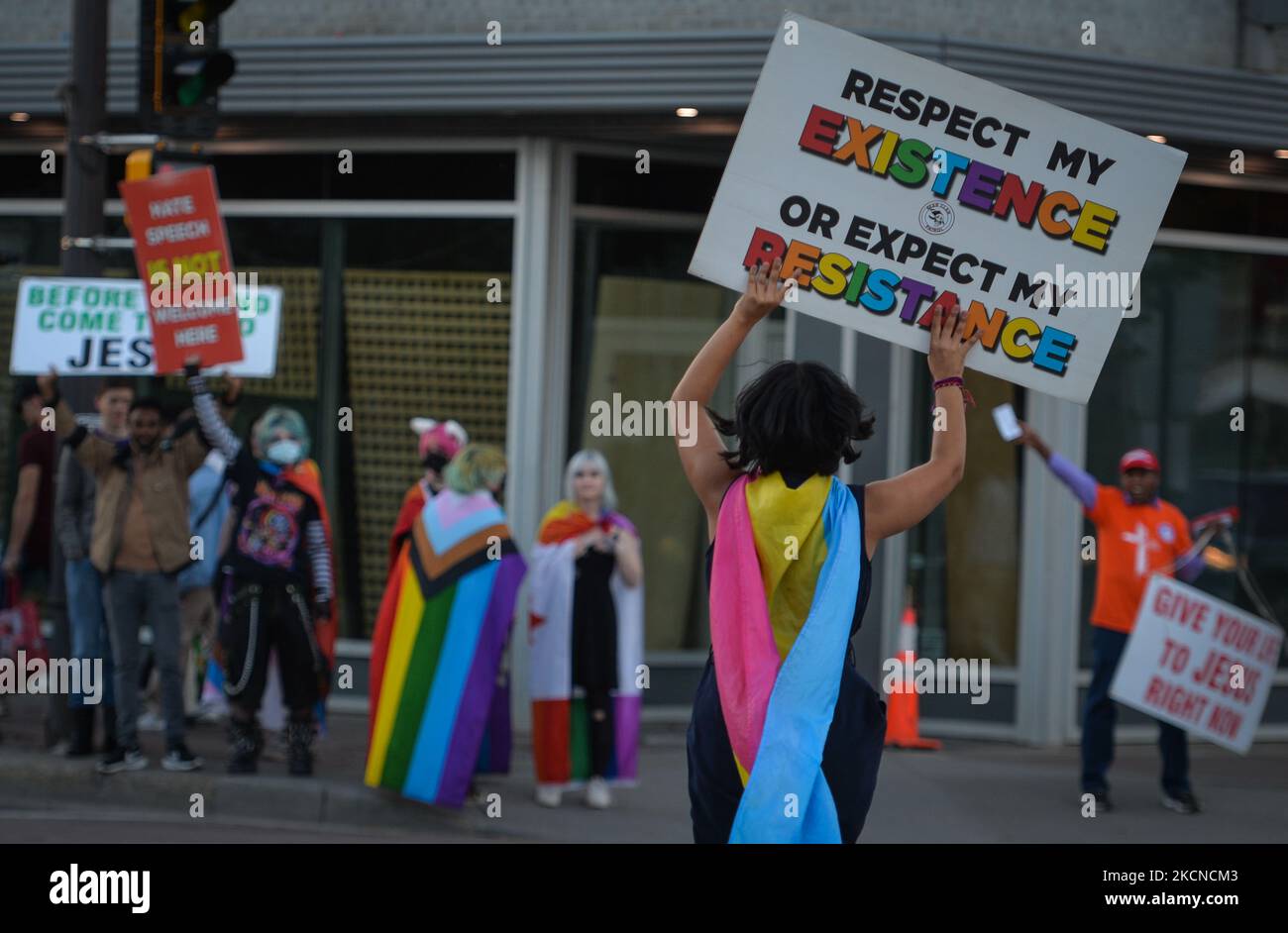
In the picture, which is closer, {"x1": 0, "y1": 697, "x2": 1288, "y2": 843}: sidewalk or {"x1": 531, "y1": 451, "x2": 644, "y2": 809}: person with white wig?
{"x1": 0, "y1": 697, "x2": 1288, "y2": 843}: sidewalk

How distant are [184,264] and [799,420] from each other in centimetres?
578

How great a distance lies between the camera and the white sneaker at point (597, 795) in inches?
345

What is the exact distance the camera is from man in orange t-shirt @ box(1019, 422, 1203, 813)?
910 centimetres

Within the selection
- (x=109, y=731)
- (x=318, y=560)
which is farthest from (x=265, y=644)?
(x=109, y=731)

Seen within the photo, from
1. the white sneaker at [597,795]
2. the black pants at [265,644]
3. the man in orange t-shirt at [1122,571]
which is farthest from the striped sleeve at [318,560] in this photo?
the man in orange t-shirt at [1122,571]

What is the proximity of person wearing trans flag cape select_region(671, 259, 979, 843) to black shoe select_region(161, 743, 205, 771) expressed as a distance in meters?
5.84

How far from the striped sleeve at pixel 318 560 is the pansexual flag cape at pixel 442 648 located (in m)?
0.48

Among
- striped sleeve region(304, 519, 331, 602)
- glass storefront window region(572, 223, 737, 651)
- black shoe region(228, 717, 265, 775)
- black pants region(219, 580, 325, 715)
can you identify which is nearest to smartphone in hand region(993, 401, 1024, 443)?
glass storefront window region(572, 223, 737, 651)

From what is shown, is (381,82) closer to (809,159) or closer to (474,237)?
(474,237)

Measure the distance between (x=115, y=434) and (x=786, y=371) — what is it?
21.1 feet

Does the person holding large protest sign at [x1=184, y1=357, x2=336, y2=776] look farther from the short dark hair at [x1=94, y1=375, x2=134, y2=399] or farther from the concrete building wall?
the concrete building wall

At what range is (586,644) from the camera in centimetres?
886
